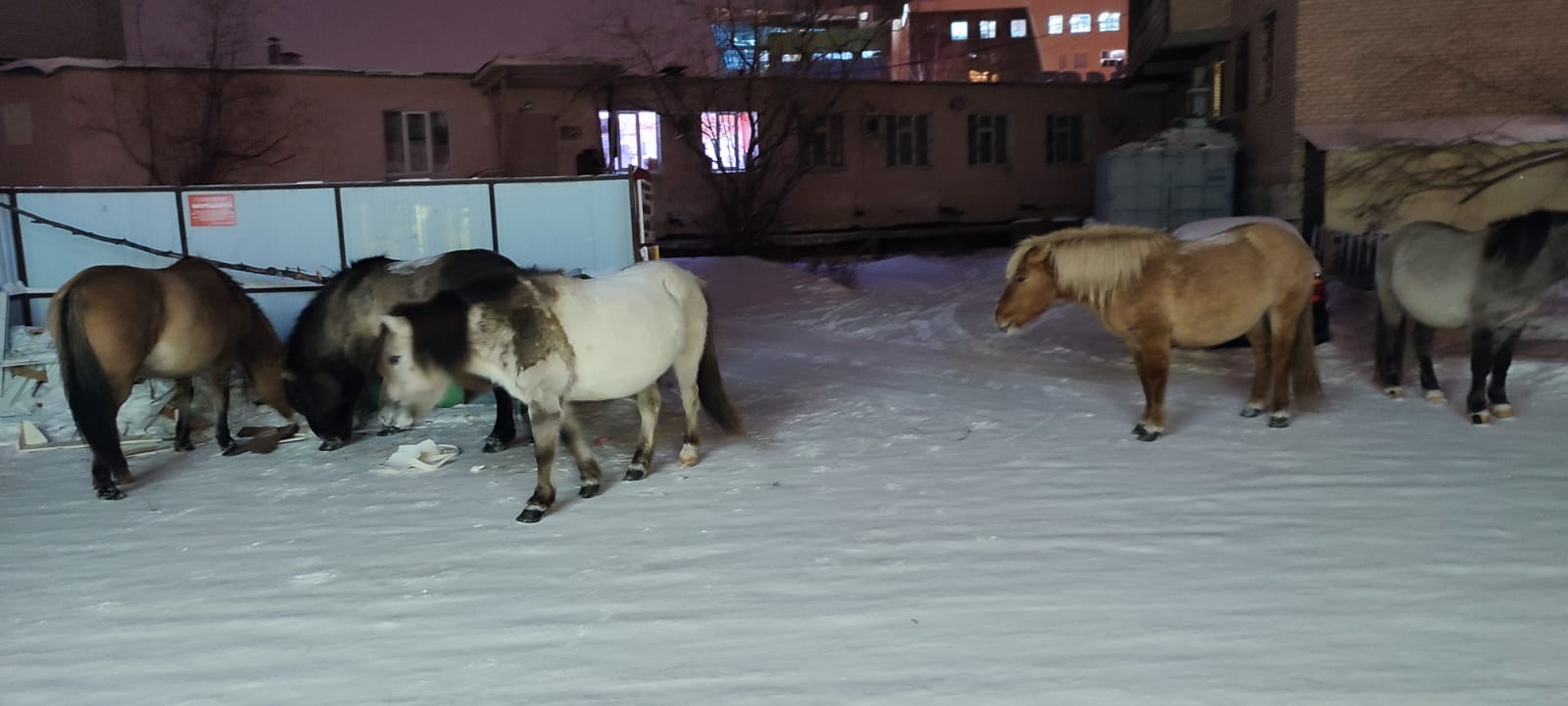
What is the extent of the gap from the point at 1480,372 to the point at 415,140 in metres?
19.3

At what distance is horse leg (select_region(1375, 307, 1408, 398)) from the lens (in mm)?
7418

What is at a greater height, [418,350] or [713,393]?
[418,350]

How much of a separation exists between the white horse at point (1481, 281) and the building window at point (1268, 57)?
10.8 meters

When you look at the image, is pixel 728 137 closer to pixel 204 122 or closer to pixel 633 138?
pixel 633 138

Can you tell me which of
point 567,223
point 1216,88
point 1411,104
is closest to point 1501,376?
point 567,223

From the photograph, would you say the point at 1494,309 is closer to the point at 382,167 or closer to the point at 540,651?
the point at 540,651

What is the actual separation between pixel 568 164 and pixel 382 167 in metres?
3.81

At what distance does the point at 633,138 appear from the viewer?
22516 mm

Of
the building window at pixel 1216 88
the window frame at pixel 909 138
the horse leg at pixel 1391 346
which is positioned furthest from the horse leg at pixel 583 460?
the window frame at pixel 909 138

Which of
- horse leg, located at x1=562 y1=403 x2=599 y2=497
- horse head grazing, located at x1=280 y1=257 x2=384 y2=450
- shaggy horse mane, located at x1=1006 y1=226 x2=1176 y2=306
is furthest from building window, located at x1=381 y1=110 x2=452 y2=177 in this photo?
shaggy horse mane, located at x1=1006 y1=226 x2=1176 y2=306

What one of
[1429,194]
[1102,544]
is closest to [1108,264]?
[1102,544]

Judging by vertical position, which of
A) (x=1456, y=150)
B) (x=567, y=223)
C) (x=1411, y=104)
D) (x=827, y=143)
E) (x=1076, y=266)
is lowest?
(x=1076, y=266)

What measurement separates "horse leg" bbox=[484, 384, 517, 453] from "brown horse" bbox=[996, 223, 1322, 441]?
3601 mm

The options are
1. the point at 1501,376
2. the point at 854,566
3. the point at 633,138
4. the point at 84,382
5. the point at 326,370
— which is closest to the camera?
the point at 854,566
